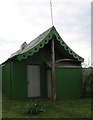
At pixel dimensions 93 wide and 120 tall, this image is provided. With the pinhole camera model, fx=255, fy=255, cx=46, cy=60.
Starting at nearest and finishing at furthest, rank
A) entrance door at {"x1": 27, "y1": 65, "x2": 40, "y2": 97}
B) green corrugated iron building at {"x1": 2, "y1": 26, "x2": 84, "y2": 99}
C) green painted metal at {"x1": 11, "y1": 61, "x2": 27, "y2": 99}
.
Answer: green corrugated iron building at {"x1": 2, "y1": 26, "x2": 84, "y2": 99}, green painted metal at {"x1": 11, "y1": 61, "x2": 27, "y2": 99}, entrance door at {"x1": 27, "y1": 65, "x2": 40, "y2": 97}

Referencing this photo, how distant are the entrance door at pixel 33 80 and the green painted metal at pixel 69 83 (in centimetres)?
174

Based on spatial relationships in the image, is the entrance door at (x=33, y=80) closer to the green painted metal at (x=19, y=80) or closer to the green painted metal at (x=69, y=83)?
the green painted metal at (x=19, y=80)

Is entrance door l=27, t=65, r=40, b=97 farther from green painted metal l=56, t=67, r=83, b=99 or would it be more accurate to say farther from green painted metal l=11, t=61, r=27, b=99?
green painted metal l=56, t=67, r=83, b=99

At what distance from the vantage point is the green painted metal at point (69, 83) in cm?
1617

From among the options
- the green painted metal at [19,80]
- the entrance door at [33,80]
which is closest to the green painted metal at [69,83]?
the entrance door at [33,80]

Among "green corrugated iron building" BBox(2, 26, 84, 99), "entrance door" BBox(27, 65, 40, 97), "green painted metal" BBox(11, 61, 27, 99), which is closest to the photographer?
"green corrugated iron building" BBox(2, 26, 84, 99)

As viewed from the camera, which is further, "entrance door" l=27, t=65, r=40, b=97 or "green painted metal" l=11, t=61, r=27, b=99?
"entrance door" l=27, t=65, r=40, b=97

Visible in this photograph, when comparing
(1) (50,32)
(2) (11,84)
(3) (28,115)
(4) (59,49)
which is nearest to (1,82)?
(2) (11,84)

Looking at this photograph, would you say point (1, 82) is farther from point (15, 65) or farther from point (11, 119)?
point (11, 119)

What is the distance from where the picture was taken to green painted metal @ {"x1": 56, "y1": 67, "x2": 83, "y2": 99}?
53.1 feet

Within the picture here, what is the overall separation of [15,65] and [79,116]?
7303mm

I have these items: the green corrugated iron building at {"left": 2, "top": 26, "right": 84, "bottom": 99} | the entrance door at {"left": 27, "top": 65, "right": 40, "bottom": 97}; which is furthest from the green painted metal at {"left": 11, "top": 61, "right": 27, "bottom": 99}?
the entrance door at {"left": 27, "top": 65, "right": 40, "bottom": 97}

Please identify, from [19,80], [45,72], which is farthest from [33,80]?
[19,80]

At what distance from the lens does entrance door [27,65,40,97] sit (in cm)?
1698
